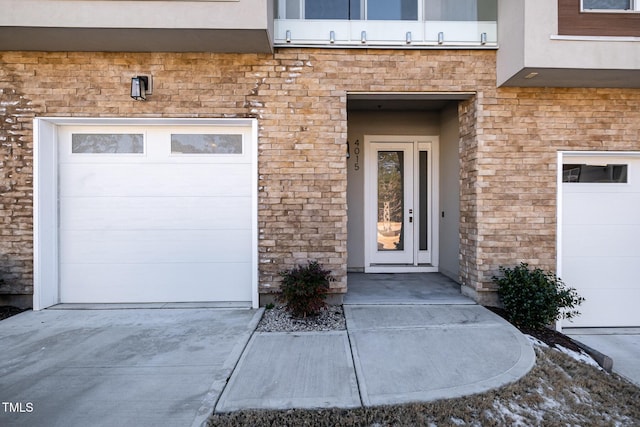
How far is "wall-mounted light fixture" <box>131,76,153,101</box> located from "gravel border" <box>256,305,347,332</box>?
3.37 metres

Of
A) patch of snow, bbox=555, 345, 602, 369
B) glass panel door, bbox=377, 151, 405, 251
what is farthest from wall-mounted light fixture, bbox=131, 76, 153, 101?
patch of snow, bbox=555, 345, 602, 369

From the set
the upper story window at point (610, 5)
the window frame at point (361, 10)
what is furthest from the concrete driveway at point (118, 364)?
the upper story window at point (610, 5)

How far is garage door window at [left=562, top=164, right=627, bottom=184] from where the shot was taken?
5332mm

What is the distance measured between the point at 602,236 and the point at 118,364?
21.4 ft

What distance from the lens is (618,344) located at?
4.80 meters

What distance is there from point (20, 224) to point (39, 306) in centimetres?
117

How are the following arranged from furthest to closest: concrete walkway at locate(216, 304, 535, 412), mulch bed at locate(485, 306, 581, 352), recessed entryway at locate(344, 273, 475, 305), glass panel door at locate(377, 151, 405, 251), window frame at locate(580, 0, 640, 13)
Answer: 1. glass panel door at locate(377, 151, 405, 251)
2. recessed entryway at locate(344, 273, 475, 305)
3. window frame at locate(580, 0, 640, 13)
4. mulch bed at locate(485, 306, 581, 352)
5. concrete walkway at locate(216, 304, 535, 412)

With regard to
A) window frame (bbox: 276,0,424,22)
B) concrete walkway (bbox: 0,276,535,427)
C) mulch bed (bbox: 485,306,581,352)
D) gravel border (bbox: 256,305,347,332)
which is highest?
window frame (bbox: 276,0,424,22)

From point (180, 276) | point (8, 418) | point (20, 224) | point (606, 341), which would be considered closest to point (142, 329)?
point (180, 276)

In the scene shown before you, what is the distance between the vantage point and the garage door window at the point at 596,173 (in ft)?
17.5

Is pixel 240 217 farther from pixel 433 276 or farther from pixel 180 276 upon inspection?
pixel 433 276

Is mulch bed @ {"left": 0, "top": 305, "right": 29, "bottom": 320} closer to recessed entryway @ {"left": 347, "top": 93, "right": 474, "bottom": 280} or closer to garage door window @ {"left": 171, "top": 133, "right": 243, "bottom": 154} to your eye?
garage door window @ {"left": 171, "top": 133, "right": 243, "bottom": 154}

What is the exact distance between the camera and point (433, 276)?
669 cm
